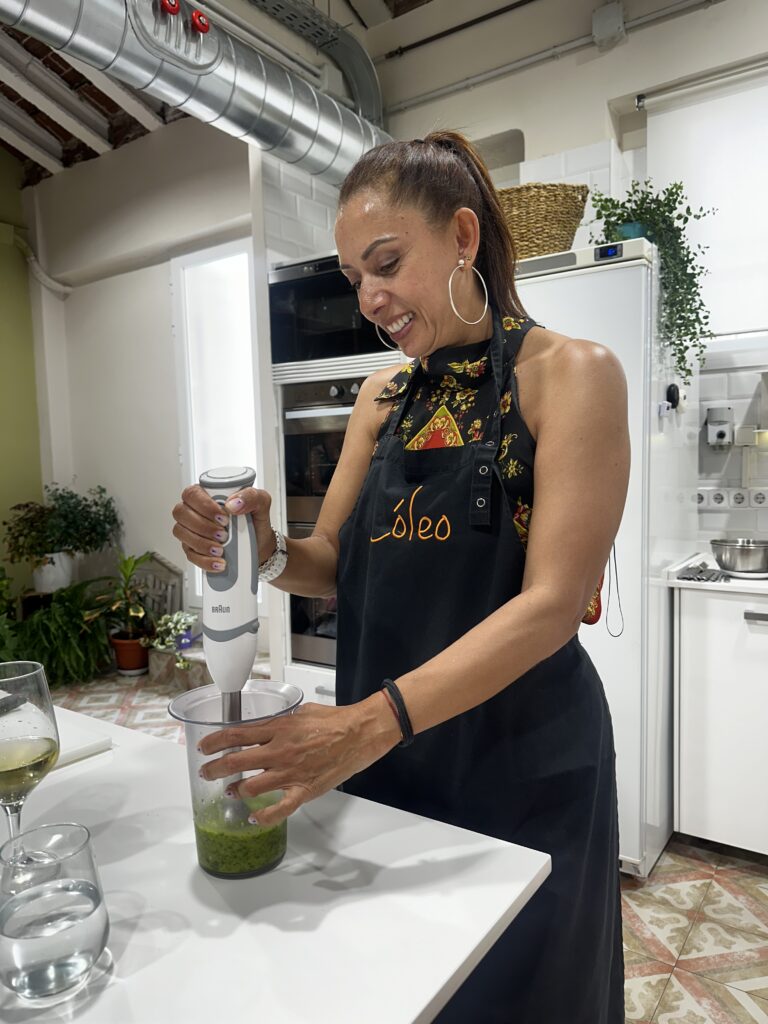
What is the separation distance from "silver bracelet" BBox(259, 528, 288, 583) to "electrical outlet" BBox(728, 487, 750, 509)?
7.21 ft

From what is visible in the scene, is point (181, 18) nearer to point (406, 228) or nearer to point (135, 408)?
point (406, 228)

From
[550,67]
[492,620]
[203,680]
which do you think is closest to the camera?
[492,620]

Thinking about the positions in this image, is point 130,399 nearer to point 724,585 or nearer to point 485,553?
point 724,585

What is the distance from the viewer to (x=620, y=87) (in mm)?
2816

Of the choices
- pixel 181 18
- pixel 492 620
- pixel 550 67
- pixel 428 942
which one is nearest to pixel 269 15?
pixel 181 18

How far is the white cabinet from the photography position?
2.28 m

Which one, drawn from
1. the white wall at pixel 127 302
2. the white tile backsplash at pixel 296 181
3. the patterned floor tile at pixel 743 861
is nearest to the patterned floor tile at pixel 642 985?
the patterned floor tile at pixel 743 861

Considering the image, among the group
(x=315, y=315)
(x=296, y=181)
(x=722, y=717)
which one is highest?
(x=296, y=181)

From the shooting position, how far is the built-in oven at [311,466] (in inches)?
114

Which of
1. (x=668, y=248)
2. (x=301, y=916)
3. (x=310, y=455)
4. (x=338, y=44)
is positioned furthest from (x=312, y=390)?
(x=301, y=916)

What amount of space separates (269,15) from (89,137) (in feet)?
6.64

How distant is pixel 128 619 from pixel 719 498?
349 cm

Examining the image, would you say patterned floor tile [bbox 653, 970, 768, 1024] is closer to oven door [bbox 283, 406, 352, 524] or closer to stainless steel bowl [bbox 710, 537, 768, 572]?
stainless steel bowl [bbox 710, 537, 768, 572]

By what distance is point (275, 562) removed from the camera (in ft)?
3.69
